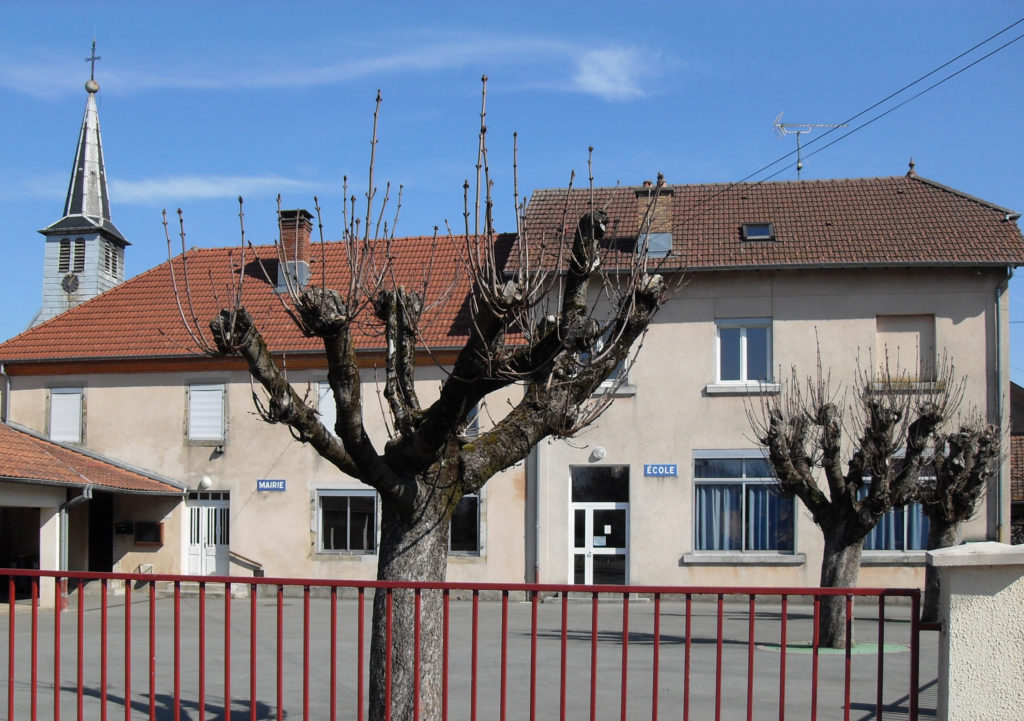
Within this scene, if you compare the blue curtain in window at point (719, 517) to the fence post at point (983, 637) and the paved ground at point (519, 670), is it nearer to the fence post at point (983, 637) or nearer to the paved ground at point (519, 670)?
Answer: the paved ground at point (519, 670)

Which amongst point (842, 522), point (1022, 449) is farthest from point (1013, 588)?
point (1022, 449)

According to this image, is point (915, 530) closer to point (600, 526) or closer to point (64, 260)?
point (600, 526)

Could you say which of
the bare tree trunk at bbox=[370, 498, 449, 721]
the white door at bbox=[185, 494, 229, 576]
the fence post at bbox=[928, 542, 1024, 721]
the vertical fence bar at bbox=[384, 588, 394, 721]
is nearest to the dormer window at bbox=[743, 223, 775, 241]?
the white door at bbox=[185, 494, 229, 576]

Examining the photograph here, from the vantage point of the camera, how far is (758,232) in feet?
81.5

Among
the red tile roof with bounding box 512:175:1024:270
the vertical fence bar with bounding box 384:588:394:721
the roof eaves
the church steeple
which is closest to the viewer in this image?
the vertical fence bar with bounding box 384:588:394:721

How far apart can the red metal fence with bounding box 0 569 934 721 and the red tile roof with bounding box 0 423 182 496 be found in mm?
2594

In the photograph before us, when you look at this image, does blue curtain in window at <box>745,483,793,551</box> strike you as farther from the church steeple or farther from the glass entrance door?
the church steeple

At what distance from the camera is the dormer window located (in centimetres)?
2444

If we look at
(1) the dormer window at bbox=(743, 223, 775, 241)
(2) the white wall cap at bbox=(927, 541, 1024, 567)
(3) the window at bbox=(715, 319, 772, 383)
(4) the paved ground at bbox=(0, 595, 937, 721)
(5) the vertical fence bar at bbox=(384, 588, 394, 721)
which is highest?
(1) the dormer window at bbox=(743, 223, 775, 241)

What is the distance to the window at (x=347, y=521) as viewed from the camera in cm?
2497

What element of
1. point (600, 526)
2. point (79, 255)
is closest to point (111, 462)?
point (79, 255)

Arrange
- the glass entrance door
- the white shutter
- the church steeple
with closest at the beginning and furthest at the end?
the glass entrance door < the white shutter < the church steeple

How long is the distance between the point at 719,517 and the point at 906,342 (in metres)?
5.49

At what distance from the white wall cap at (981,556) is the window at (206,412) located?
73.1ft
